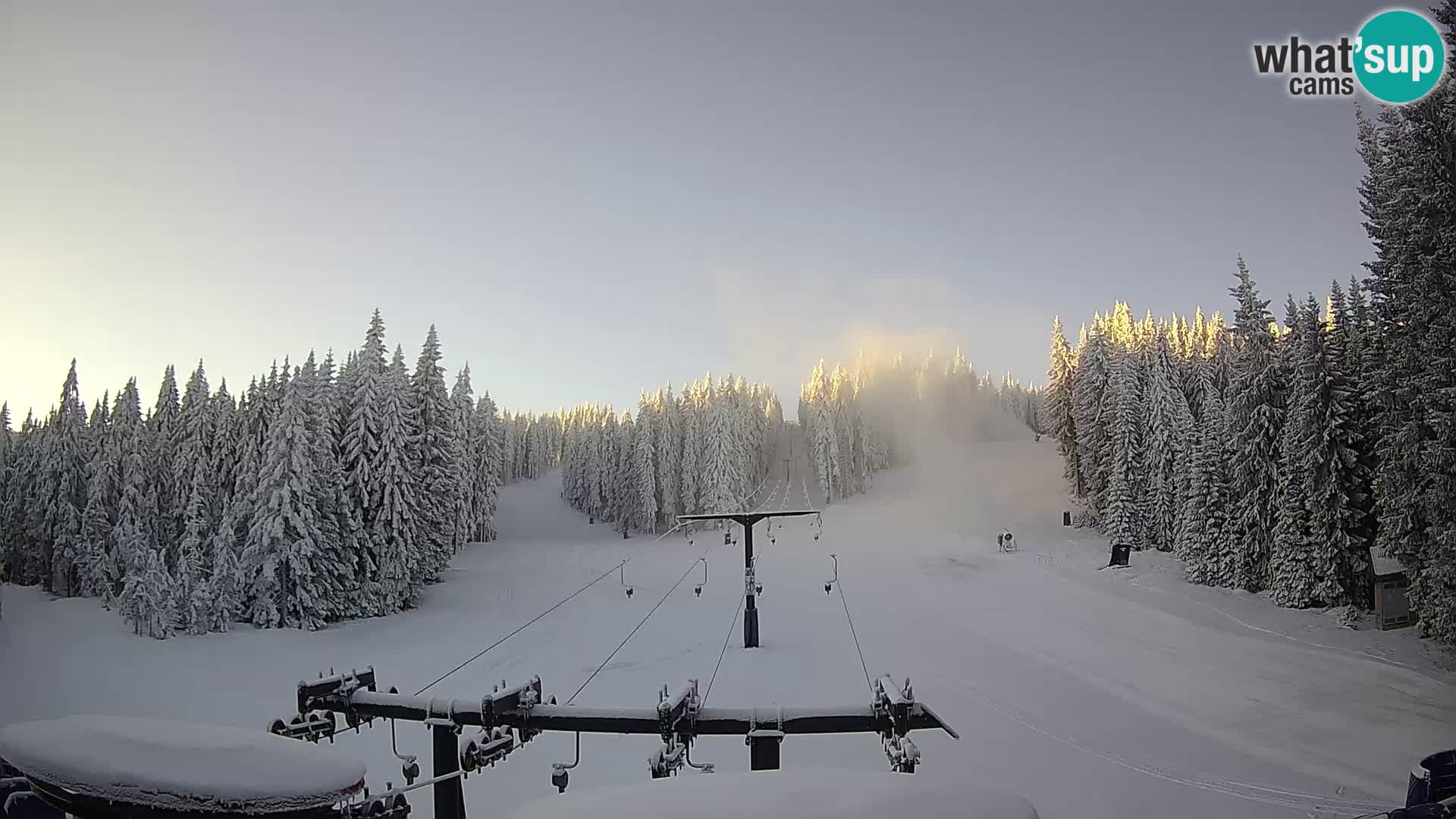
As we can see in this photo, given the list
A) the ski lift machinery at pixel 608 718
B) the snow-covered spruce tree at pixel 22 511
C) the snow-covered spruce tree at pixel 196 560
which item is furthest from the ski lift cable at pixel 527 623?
the snow-covered spruce tree at pixel 22 511

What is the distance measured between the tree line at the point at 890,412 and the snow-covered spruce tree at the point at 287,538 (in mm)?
52604

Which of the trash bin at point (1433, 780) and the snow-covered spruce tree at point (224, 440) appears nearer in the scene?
the trash bin at point (1433, 780)

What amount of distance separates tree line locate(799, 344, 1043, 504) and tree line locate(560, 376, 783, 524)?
27.3 feet

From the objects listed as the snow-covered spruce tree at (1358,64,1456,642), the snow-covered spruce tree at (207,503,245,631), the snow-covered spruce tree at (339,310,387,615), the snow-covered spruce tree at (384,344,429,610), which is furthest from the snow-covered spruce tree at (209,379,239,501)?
the snow-covered spruce tree at (1358,64,1456,642)

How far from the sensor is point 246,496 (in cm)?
3191

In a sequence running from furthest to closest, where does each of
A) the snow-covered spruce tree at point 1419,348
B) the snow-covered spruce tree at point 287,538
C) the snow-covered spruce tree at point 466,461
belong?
the snow-covered spruce tree at point 466,461, the snow-covered spruce tree at point 287,538, the snow-covered spruce tree at point 1419,348

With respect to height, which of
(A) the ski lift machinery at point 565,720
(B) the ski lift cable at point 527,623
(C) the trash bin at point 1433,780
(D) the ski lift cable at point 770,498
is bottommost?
(B) the ski lift cable at point 527,623

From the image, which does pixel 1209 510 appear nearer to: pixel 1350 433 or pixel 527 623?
pixel 1350 433

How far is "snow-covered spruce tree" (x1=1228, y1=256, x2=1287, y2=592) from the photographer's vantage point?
1108 inches

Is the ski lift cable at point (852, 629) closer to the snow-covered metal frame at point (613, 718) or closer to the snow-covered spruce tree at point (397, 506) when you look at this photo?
the snow-covered metal frame at point (613, 718)

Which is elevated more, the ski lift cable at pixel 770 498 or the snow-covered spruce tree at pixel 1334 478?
the snow-covered spruce tree at pixel 1334 478

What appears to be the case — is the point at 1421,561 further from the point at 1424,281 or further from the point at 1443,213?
the point at 1443,213

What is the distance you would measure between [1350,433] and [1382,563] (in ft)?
14.4

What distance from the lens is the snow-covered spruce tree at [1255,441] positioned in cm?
2814
